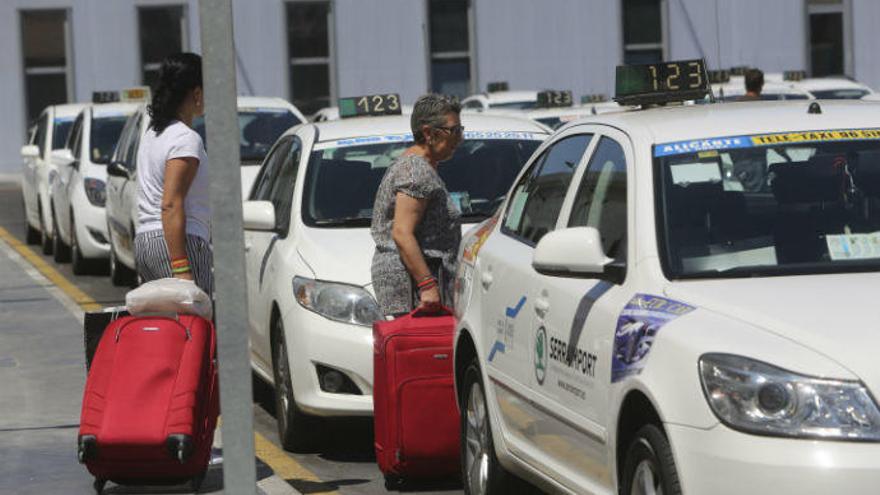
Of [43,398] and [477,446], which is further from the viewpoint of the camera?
[43,398]

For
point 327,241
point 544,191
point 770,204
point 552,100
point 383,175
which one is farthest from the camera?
point 552,100

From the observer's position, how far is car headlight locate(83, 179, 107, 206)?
17781mm

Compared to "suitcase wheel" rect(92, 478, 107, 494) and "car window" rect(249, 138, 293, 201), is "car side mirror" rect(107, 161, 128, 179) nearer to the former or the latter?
"car window" rect(249, 138, 293, 201)

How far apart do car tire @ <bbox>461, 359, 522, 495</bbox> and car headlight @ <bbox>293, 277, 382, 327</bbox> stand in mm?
1191

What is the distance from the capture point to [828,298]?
5.25m

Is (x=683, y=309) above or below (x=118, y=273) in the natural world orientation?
above

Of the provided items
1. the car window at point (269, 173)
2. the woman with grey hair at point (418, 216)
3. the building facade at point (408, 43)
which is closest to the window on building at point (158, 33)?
the building facade at point (408, 43)

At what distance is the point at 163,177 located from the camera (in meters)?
7.98

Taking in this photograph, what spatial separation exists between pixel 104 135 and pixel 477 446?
491 inches

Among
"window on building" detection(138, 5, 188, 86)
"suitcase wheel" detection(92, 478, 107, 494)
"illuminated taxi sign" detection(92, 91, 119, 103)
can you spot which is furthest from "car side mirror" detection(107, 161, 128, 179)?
"window on building" detection(138, 5, 188, 86)

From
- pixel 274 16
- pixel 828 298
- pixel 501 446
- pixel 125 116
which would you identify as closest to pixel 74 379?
pixel 501 446

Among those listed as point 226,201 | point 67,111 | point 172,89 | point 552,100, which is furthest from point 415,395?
point 67,111

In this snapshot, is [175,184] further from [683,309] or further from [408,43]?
[408,43]

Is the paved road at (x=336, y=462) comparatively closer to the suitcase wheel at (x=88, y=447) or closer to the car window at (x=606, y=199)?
the suitcase wheel at (x=88, y=447)
